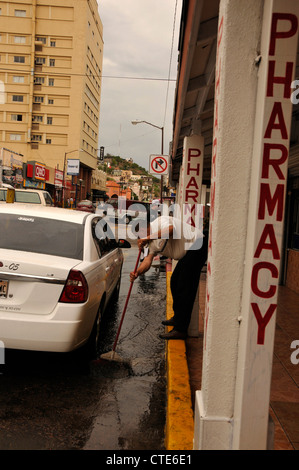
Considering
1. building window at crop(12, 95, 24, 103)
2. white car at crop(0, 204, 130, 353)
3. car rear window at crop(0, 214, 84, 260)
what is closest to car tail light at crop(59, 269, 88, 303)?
white car at crop(0, 204, 130, 353)

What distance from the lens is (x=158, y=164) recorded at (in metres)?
15.9

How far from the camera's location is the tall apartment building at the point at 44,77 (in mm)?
69188

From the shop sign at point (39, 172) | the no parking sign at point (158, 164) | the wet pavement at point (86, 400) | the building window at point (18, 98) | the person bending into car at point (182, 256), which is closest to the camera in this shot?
the wet pavement at point (86, 400)

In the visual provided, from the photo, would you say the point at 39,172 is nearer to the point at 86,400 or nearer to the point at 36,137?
the point at 36,137

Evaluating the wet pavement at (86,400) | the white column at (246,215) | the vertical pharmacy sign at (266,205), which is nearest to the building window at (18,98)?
the wet pavement at (86,400)

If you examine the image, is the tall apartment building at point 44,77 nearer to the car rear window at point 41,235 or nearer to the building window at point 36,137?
the building window at point 36,137

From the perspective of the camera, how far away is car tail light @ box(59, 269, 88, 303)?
13.8 ft

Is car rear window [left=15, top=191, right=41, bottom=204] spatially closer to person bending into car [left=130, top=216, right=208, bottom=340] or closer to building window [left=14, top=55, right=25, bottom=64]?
person bending into car [left=130, top=216, right=208, bottom=340]

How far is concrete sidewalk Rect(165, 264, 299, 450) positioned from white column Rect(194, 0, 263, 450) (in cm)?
76

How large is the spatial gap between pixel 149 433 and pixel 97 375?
1.21 metres

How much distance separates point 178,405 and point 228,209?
2.00 m

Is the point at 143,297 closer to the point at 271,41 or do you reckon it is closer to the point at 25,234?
the point at 25,234

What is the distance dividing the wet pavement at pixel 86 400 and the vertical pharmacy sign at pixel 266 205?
1.30 m

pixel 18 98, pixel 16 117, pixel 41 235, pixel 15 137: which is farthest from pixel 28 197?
pixel 18 98
